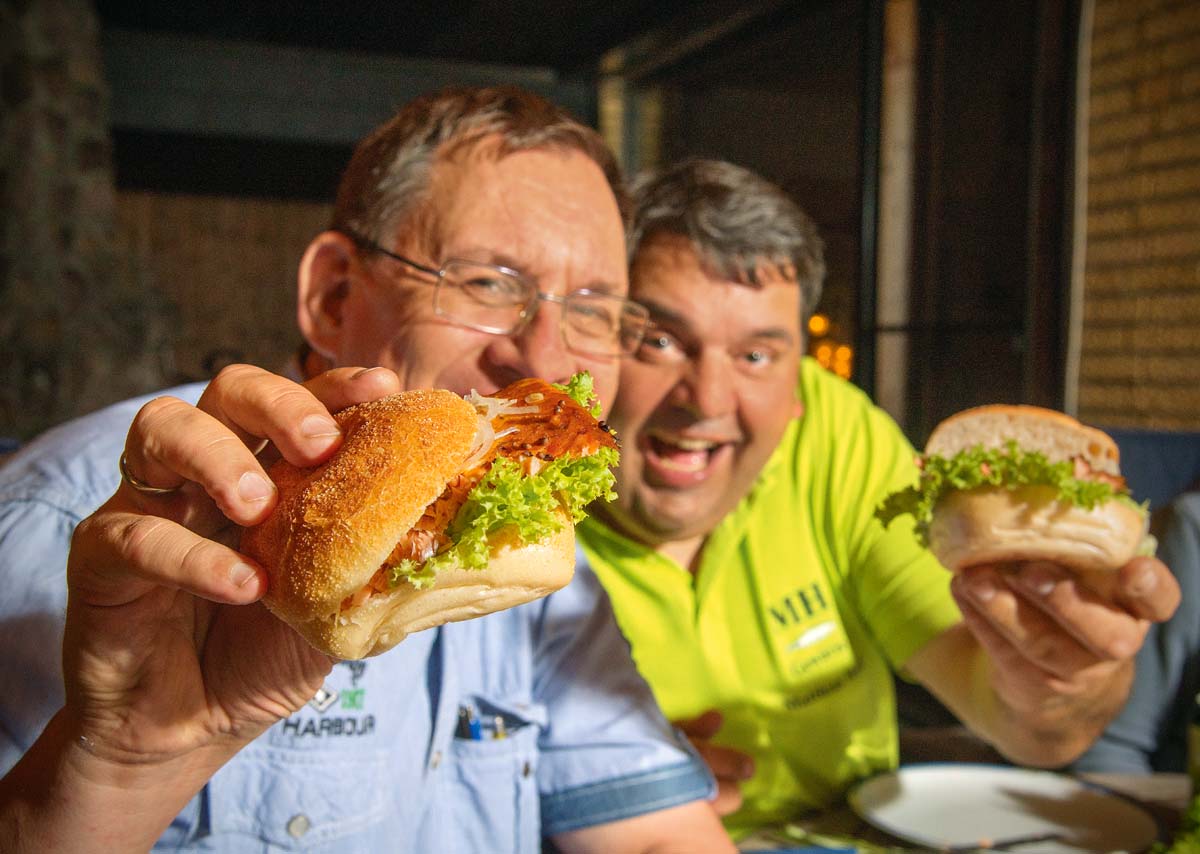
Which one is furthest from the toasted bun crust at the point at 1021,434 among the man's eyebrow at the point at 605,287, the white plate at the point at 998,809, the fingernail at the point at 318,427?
the fingernail at the point at 318,427

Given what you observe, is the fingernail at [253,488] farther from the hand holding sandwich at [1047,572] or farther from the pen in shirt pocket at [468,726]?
the hand holding sandwich at [1047,572]

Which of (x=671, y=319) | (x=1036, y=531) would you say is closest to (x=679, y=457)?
(x=671, y=319)

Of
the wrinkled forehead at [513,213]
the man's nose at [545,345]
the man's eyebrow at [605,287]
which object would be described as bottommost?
the man's nose at [545,345]

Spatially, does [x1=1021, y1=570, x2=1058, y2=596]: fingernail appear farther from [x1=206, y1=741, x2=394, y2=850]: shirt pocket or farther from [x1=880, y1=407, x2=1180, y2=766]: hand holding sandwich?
[x1=206, y1=741, x2=394, y2=850]: shirt pocket

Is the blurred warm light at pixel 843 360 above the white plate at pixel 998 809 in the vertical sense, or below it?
above

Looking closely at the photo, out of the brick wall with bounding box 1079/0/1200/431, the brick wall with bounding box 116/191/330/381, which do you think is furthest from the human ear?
the brick wall with bounding box 116/191/330/381

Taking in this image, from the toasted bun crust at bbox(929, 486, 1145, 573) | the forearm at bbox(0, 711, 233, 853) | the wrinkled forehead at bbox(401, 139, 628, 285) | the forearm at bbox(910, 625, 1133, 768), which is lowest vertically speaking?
the forearm at bbox(910, 625, 1133, 768)

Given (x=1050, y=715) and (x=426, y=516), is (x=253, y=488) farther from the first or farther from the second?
(x=1050, y=715)
